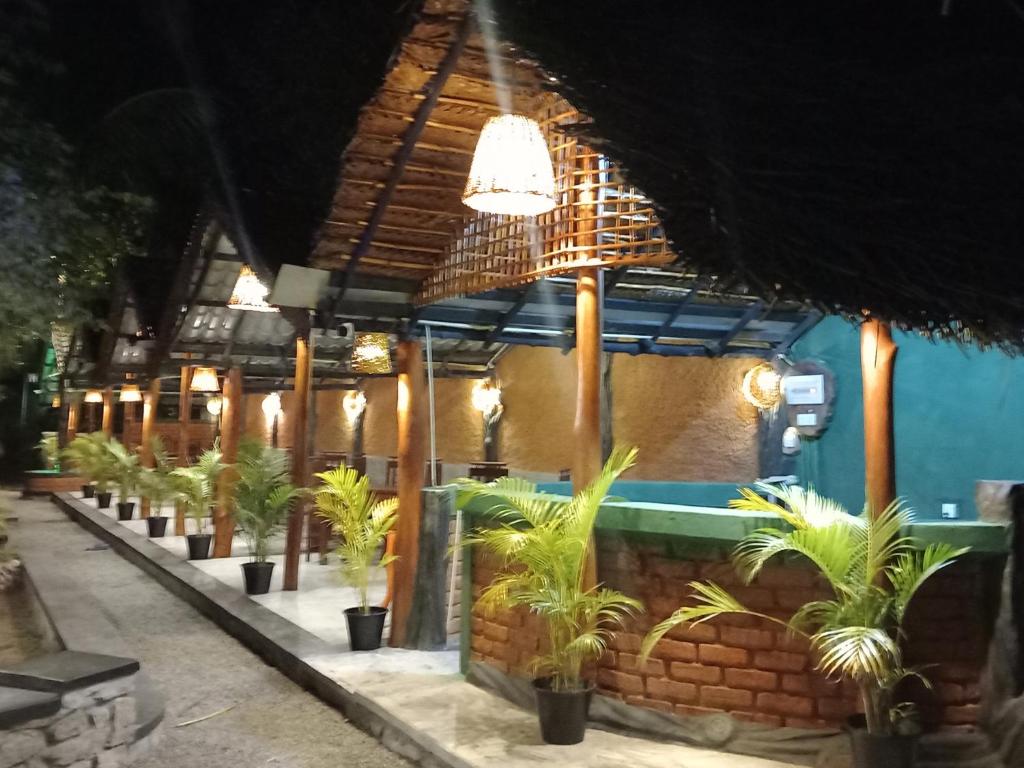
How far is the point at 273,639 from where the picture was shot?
6555mm

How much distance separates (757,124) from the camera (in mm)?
3471

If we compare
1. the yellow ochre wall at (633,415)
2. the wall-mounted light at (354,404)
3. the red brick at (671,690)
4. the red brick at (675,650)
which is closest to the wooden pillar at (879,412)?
the red brick at (675,650)

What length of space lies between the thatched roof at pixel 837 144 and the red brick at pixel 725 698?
6.44 ft

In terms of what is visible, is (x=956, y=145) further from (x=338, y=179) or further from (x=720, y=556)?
(x=338, y=179)

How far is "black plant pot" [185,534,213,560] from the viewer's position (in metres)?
10.5

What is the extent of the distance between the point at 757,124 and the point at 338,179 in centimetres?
303

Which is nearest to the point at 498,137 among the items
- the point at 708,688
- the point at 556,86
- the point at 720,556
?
the point at 556,86

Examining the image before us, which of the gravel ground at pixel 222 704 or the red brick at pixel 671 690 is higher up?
the red brick at pixel 671 690

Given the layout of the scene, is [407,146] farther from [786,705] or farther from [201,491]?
[201,491]

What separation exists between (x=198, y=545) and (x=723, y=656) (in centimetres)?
818

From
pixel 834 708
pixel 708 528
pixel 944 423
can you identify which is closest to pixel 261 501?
pixel 708 528

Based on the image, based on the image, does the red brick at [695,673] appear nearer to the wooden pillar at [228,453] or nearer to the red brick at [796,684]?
the red brick at [796,684]

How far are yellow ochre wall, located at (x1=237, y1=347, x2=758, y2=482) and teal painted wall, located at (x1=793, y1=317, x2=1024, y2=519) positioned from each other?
1.67m

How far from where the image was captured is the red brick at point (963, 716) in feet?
12.5
